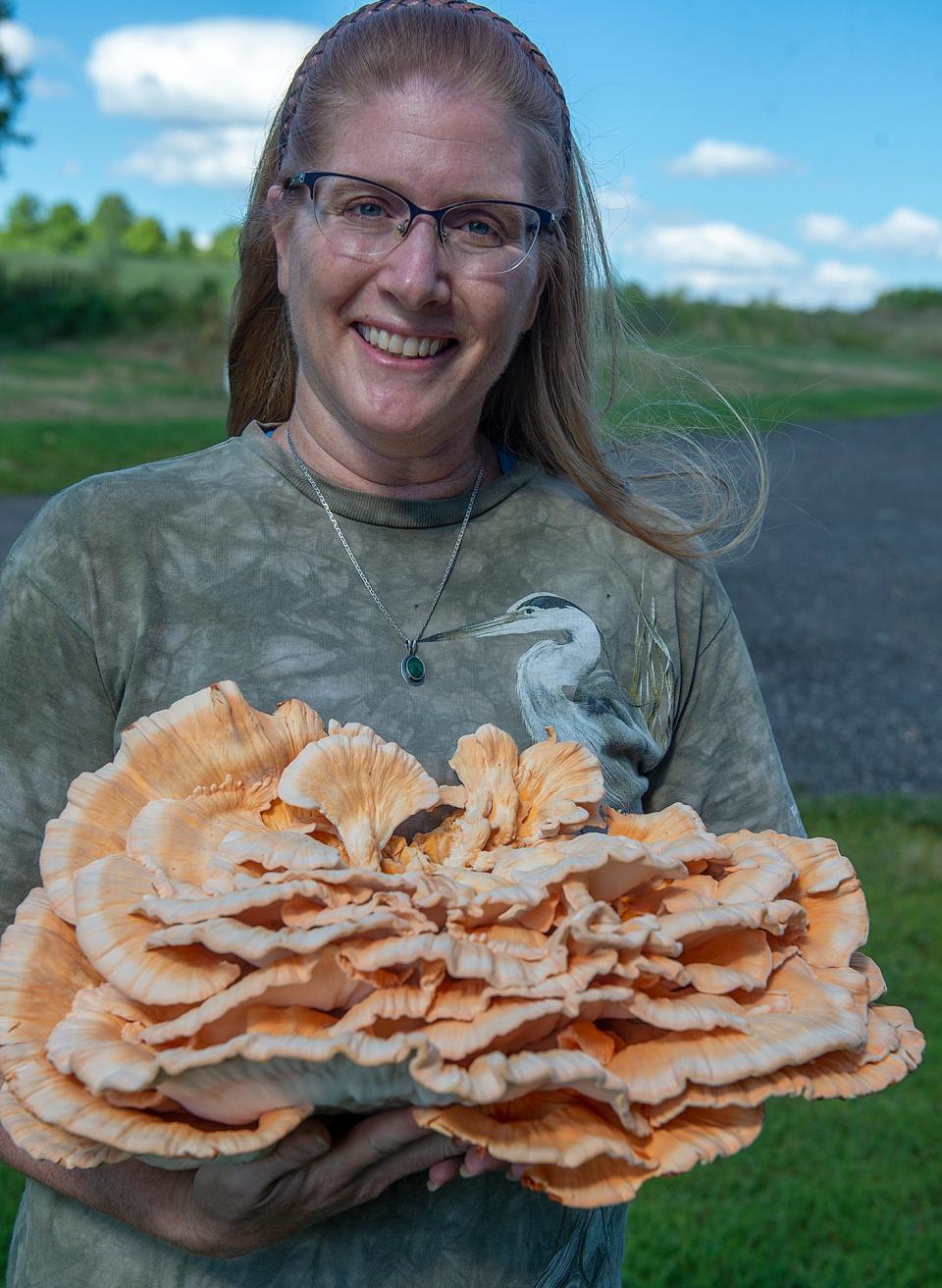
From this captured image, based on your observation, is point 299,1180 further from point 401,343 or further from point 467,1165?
point 401,343

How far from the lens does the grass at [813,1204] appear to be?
145 inches

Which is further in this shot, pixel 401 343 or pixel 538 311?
pixel 538 311

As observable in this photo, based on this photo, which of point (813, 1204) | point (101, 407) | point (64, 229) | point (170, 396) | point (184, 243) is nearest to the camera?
point (813, 1204)

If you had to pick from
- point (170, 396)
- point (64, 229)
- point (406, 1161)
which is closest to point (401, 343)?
point (406, 1161)

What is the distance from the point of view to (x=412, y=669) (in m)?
1.84

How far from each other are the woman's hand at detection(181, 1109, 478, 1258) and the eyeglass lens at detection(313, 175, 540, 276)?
113cm

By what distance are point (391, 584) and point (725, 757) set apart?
619 millimetres

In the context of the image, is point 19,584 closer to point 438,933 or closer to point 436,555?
point 436,555

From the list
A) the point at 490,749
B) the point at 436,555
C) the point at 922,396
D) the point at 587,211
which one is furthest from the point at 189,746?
the point at 922,396

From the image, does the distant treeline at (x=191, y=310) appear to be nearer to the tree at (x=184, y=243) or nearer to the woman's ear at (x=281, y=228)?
the tree at (x=184, y=243)

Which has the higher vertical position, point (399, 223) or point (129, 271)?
point (399, 223)

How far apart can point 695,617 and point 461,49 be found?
0.92 m

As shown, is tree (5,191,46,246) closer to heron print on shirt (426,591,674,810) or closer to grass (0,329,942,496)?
grass (0,329,942,496)

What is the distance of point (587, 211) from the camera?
7.21 ft
